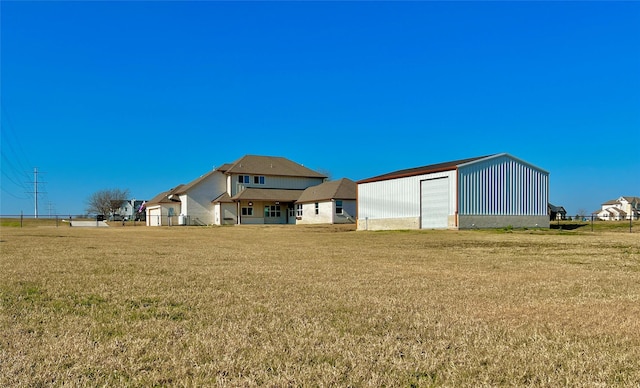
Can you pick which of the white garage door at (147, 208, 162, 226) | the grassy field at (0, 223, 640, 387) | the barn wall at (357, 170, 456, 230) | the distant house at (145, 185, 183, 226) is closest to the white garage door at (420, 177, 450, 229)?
the barn wall at (357, 170, 456, 230)

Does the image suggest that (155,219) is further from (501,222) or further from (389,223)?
(501,222)

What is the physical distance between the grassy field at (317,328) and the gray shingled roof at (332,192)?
35.2m

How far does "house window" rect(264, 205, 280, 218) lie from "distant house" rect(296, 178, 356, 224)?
2529 millimetres

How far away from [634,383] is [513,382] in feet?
2.59

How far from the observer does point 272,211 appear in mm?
49000

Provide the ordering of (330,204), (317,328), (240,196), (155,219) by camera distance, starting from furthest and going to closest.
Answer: (155,219) < (240,196) < (330,204) < (317,328)

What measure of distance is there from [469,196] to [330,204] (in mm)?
17609

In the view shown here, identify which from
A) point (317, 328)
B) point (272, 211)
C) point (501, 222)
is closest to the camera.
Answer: point (317, 328)

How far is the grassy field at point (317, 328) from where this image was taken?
3.33m

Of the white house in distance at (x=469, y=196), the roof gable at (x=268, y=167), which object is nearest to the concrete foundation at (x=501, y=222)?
the white house in distance at (x=469, y=196)

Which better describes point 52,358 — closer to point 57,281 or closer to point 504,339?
point 504,339

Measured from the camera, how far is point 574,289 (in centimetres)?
699

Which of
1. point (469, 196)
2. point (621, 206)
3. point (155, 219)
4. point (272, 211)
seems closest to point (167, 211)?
point (155, 219)

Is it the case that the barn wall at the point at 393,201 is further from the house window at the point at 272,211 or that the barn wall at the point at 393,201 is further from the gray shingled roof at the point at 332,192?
the house window at the point at 272,211
